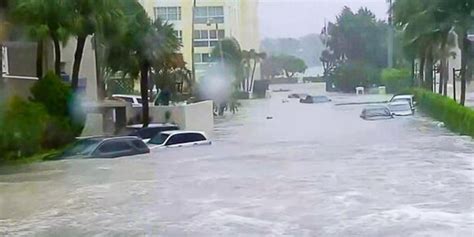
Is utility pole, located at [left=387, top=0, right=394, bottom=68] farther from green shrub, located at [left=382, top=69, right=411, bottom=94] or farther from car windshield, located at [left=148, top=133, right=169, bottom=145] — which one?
car windshield, located at [left=148, top=133, right=169, bottom=145]

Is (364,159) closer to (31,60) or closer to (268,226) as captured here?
(31,60)

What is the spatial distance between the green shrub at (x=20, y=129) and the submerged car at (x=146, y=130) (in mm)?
2436

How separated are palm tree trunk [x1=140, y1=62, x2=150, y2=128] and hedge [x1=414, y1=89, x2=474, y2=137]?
539cm

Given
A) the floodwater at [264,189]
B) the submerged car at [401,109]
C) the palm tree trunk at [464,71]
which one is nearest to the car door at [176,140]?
the floodwater at [264,189]

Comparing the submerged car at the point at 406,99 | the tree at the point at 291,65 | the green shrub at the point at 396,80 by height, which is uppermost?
the tree at the point at 291,65

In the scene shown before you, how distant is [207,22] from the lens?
14.9 meters

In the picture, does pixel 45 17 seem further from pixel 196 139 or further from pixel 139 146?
pixel 196 139

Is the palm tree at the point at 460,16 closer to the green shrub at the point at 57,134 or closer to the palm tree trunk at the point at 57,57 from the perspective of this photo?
the palm tree trunk at the point at 57,57

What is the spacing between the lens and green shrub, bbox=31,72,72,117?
43.3 feet

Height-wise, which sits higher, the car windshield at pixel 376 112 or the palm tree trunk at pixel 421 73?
the palm tree trunk at pixel 421 73

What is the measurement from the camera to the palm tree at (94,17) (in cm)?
1310

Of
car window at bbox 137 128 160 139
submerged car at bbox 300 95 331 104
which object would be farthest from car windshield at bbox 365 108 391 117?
car window at bbox 137 128 160 139

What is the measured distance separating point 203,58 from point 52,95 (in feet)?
10.7

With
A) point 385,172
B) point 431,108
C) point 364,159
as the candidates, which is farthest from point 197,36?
point 431,108
